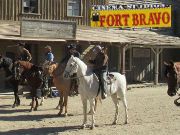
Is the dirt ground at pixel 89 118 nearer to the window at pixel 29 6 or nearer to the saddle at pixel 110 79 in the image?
the saddle at pixel 110 79

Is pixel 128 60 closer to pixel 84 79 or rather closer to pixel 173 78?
pixel 173 78

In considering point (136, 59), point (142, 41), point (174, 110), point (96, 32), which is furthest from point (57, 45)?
point (174, 110)

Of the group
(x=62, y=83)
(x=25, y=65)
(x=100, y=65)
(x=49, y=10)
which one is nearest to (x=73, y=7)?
(x=49, y=10)

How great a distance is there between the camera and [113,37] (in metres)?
25.0

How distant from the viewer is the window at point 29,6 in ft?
77.7

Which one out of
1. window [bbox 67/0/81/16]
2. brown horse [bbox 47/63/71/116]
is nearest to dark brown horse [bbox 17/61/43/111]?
brown horse [bbox 47/63/71/116]

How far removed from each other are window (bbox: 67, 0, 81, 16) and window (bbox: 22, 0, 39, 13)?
2171 mm

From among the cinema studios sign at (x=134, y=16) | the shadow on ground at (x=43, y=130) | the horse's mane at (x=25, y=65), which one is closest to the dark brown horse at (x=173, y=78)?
the shadow on ground at (x=43, y=130)

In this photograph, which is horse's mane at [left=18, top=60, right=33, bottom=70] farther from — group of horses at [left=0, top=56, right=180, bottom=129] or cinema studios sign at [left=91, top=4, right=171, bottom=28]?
cinema studios sign at [left=91, top=4, right=171, bottom=28]

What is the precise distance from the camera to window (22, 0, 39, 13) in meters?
23.7

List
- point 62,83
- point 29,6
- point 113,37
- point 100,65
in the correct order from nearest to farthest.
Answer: point 100,65
point 62,83
point 29,6
point 113,37

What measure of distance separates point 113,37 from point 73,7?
9.61ft

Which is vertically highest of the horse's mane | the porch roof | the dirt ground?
the porch roof

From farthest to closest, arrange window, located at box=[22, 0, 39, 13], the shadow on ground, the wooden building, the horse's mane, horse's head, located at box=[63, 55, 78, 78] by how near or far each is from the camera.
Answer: window, located at box=[22, 0, 39, 13]
the wooden building
the horse's mane
horse's head, located at box=[63, 55, 78, 78]
the shadow on ground
